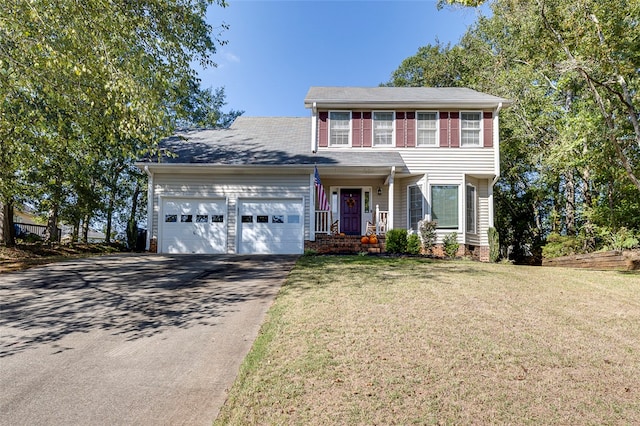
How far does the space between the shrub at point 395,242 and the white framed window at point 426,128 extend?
399cm

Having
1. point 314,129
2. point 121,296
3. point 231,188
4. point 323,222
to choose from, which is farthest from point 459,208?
point 121,296

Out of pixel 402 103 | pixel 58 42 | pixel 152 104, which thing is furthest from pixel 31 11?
pixel 402 103

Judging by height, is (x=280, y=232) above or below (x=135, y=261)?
above

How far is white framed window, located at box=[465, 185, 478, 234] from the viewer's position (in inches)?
540

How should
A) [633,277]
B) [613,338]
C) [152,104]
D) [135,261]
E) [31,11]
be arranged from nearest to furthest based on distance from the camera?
[613,338]
[31,11]
[152,104]
[633,277]
[135,261]

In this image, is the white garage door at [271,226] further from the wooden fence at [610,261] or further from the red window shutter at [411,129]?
the wooden fence at [610,261]

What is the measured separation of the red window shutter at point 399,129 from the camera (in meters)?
14.2

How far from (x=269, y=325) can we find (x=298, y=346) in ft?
2.95

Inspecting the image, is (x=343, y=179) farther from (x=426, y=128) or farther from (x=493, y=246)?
(x=493, y=246)

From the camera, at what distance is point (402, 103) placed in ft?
45.9

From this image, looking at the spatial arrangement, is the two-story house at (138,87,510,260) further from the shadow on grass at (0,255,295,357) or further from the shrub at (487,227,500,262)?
the shadow on grass at (0,255,295,357)

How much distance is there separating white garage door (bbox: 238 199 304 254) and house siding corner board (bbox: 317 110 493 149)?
313 cm

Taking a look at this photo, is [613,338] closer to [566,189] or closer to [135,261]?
[135,261]

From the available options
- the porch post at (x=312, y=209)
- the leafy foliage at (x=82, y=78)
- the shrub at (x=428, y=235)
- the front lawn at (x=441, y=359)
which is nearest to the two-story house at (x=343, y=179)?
the porch post at (x=312, y=209)
